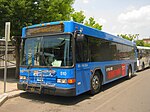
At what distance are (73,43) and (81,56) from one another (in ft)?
2.68

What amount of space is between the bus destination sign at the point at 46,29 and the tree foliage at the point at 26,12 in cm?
310

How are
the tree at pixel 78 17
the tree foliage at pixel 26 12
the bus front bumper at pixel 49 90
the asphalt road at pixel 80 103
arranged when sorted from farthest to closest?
the tree at pixel 78 17 < the tree foliage at pixel 26 12 < the bus front bumper at pixel 49 90 < the asphalt road at pixel 80 103

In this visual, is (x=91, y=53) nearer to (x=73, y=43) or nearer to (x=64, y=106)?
(x=73, y=43)

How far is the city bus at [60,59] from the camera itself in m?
7.24

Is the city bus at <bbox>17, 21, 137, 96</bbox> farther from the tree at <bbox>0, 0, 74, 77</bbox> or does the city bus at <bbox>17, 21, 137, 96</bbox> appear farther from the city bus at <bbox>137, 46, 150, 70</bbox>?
the city bus at <bbox>137, 46, 150, 70</bbox>

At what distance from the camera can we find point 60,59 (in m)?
7.35

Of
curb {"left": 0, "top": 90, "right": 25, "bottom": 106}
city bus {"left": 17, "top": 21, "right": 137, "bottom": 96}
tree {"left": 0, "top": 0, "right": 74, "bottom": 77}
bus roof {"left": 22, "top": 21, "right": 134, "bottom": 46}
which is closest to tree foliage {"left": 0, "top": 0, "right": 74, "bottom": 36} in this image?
tree {"left": 0, "top": 0, "right": 74, "bottom": 77}

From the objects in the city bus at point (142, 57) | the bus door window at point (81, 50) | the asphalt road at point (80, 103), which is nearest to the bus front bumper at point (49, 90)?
Result: the asphalt road at point (80, 103)

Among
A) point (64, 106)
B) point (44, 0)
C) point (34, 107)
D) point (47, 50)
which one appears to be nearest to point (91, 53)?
point (47, 50)

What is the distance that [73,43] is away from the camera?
726 cm

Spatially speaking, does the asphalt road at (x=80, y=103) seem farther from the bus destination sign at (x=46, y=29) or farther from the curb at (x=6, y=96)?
the bus destination sign at (x=46, y=29)

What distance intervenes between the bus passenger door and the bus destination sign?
81 centimetres

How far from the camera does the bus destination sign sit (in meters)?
7.57

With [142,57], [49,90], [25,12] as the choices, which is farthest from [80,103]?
[142,57]
